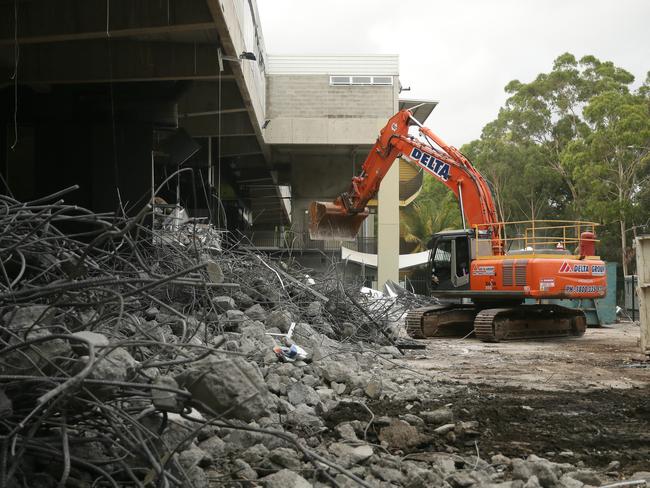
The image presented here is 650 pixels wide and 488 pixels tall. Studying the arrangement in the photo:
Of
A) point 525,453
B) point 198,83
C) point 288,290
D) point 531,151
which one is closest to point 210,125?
point 198,83

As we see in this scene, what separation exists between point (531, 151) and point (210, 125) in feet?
92.4

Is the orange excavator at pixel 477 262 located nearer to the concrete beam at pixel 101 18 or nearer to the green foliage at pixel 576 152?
the concrete beam at pixel 101 18

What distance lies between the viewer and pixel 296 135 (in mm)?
27078

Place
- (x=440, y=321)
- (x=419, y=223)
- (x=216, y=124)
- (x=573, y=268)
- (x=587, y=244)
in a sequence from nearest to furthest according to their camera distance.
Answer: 1. (x=573, y=268)
2. (x=587, y=244)
3. (x=440, y=321)
4. (x=216, y=124)
5. (x=419, y=223)

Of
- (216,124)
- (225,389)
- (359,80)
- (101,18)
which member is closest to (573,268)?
(101,18)

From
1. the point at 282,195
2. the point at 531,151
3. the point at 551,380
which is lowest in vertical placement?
the point at 551,380

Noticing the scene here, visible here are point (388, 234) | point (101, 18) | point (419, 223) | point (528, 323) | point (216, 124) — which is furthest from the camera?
point (419, 223)

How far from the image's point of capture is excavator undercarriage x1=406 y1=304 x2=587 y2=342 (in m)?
15.5

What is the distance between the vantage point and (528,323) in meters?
16.2

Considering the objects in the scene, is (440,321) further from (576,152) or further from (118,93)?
Answer: (576,152)

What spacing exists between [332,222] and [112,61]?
650 centimetres

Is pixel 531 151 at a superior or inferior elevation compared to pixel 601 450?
superior

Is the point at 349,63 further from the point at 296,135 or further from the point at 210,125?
the point at 210,125

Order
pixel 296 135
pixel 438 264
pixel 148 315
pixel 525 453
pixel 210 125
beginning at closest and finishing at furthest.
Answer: pixel 525 453 → pixel 148 315 → pixel 438 264 → pixel 210 125 → pixel 296 135
